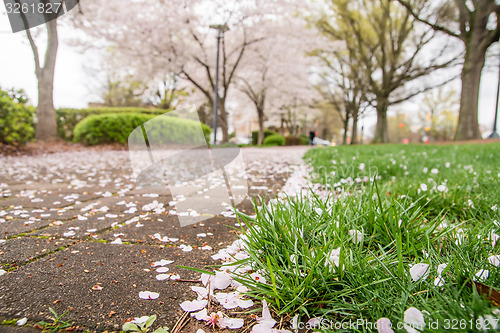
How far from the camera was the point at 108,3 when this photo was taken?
11422 millimetres

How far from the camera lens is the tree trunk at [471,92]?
1126 cm

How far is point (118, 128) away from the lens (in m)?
11.7

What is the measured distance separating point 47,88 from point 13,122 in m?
3.12

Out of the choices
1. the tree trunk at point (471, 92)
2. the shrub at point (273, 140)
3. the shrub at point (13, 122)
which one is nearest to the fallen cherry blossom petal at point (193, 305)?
the shrub at point (13, 122)

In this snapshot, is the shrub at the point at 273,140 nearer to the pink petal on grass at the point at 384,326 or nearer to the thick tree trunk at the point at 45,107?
the thick tree trunk at the point at 45,107

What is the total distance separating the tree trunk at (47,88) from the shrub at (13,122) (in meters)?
1.75

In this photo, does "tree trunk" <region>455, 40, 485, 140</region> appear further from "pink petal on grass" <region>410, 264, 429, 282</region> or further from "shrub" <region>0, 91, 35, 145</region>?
"shrub" <region>0, 91, 35, 145</region>

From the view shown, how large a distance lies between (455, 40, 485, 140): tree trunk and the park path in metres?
13.0

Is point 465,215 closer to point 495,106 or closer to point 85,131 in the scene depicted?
point 85,131

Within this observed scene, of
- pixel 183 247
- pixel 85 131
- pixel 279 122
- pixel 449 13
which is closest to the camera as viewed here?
pixel 183 247

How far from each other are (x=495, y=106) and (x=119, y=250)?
677 inches

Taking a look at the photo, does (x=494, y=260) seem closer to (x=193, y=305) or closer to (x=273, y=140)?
(x=193, y=305)

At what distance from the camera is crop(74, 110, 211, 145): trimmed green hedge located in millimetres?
11039

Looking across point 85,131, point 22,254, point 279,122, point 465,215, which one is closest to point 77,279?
point 22,254
